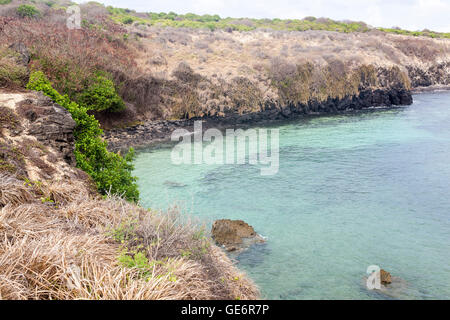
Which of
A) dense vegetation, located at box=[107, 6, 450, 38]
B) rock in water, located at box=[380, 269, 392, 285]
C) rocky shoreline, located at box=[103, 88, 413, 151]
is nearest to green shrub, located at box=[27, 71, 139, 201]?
rock in water, located at box=[380, 269, 392, 285]

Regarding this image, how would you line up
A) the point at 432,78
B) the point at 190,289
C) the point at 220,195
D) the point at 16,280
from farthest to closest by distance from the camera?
the point at 432,78 → the point at 220,195 → the point at 190,289 → the point at 16,280

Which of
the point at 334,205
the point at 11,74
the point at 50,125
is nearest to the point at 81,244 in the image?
the point at 50,125

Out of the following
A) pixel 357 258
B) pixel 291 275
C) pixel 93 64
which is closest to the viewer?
pixel 291 275

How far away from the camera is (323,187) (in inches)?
635

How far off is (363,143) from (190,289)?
21718 millimetres

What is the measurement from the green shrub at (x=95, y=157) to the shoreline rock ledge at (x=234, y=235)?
294cm

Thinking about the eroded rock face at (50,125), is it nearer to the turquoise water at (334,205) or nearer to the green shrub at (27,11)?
the turquoise water at (334,205)

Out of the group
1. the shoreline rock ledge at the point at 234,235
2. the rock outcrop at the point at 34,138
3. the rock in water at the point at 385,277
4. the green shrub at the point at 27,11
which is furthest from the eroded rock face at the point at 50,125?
the green shrub at the point at 27,11

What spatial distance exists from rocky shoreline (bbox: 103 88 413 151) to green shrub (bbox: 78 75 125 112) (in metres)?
1.94

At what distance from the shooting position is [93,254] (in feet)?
16.1

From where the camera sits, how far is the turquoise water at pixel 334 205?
9477 millimetres

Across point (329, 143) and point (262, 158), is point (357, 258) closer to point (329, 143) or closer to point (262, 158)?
point (262, 158)

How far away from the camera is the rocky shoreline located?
24.7m


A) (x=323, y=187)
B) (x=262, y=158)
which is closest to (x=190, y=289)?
(x=323, y=187)
